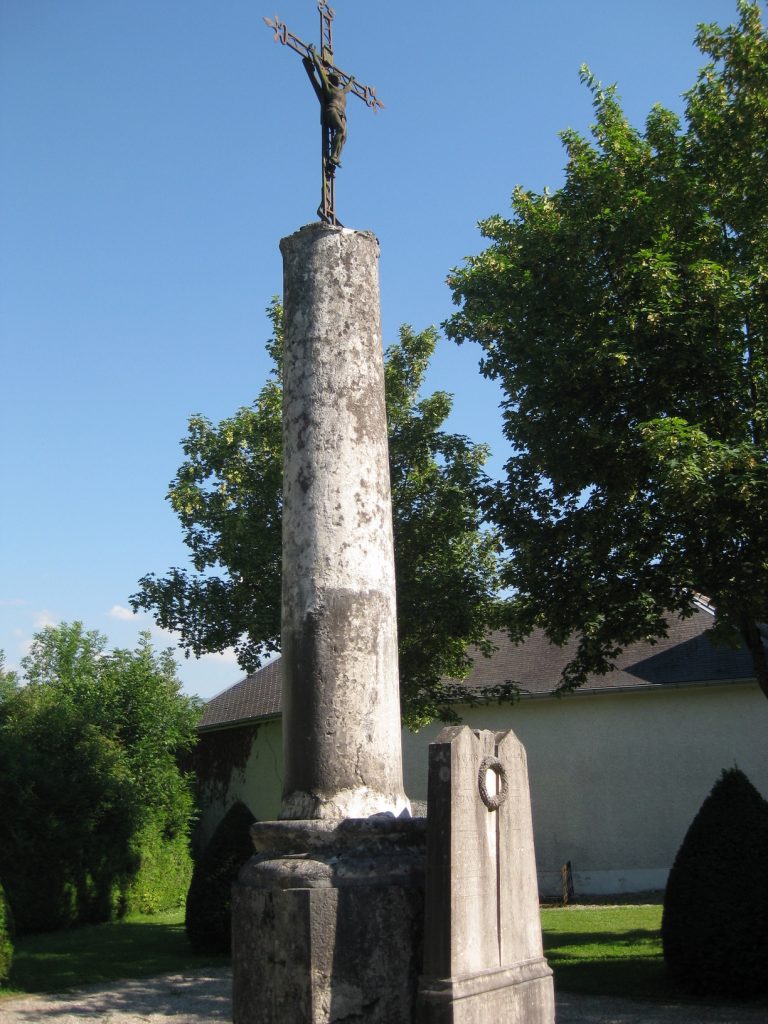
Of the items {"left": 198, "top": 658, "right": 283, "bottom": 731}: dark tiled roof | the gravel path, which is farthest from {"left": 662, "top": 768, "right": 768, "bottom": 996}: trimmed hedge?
{"left": 198, "top": 658, "right": 283, "bottom": 731}: dark tiled roof

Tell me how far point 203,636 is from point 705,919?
846cm

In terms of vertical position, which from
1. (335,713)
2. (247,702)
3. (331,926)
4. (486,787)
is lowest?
(331,926)

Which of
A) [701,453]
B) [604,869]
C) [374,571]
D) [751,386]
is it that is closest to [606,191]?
[751,386]

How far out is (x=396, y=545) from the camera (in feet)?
49.1

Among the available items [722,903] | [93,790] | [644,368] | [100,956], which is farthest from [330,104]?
[93,790]

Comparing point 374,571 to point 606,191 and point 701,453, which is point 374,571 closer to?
point 701,453

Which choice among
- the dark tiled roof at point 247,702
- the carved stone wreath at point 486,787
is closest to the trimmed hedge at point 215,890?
the dark tiled roof at point 247,702

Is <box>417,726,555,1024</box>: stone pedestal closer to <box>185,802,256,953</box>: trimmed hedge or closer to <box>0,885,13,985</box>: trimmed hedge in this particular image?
<box>0,885,13,985</box>: trimmed hedge

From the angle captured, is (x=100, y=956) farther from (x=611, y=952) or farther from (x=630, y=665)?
(x=630, y=665)

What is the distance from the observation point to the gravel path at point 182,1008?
9.11 metres

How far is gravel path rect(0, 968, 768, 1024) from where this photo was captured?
9.11m

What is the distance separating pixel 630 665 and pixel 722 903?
1154 centimetres

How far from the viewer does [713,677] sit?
1950 cm

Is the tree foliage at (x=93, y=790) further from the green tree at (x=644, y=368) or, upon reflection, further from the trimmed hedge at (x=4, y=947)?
the green tree at (x=644, y=368)
